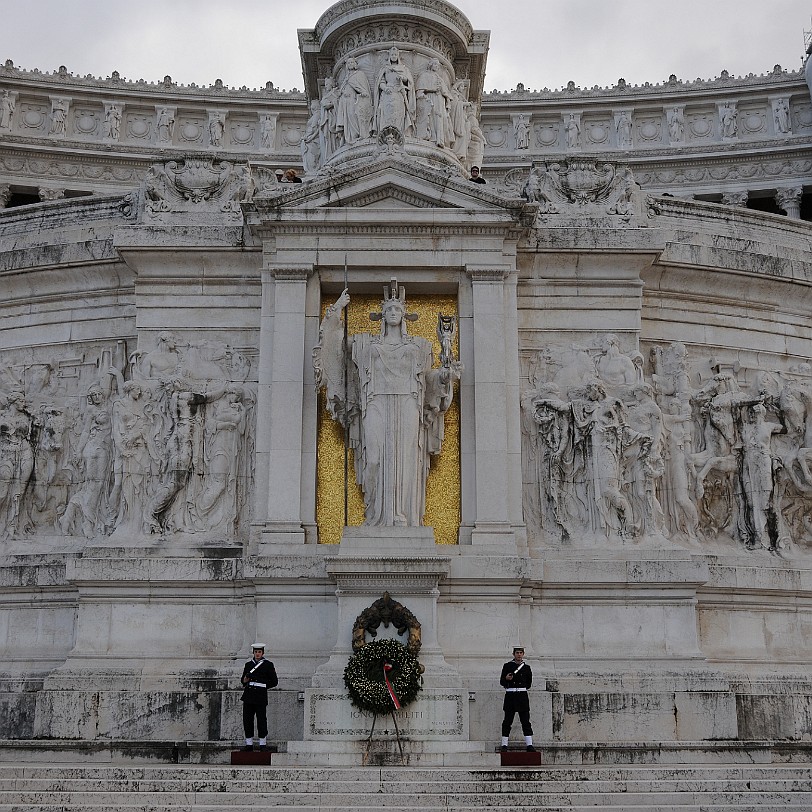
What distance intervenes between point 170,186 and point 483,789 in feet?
43.6

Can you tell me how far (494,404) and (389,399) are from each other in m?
2.02

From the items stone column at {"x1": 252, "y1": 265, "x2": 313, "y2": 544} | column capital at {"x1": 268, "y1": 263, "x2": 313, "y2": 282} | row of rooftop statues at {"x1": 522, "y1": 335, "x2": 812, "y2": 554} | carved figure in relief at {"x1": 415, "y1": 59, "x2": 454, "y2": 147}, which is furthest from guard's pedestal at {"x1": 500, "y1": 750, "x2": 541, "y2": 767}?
carved figure in relief at {"x1": 415, "y1": 59, "x2": 454, "y2": 147}

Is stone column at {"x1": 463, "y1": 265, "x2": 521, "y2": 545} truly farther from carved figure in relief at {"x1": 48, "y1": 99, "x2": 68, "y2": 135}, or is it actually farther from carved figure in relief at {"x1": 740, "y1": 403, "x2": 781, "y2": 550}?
carved figure in relief at {"x1": 48, "y1": 99, "x2": 68, "y2": 135}

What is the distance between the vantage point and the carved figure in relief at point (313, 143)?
29875 mm

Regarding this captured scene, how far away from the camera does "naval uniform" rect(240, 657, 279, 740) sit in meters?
17.0

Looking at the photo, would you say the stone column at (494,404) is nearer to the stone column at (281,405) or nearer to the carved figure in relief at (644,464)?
the carved figure in relief at (644,464)

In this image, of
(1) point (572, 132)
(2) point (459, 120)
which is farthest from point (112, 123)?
(2) point (459, 120)

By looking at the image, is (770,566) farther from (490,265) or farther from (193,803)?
(193,803)

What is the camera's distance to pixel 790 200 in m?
63.6

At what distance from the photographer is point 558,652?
19812 mm

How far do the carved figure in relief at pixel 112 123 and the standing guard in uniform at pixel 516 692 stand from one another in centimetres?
5542

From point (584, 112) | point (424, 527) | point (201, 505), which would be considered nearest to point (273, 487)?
point (201, 505)

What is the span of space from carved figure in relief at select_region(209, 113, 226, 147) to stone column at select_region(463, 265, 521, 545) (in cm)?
4904

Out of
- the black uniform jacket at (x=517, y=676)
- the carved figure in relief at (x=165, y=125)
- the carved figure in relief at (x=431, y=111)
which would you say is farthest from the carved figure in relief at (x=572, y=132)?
the black uniform jacket at (x=517, y=676)
